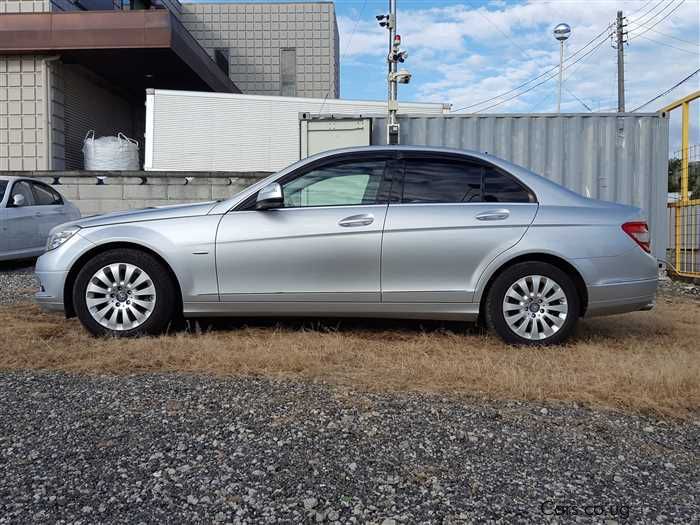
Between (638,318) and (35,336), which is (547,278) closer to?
(638,318)

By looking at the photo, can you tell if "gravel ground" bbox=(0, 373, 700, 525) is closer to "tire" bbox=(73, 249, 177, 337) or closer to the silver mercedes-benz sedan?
"tire" bbox=(73, 249, 177, 337)

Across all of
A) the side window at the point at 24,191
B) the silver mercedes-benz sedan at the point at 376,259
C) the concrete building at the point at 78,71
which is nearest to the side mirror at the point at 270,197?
the silver mercedes-benz sedan at the point at 376,259

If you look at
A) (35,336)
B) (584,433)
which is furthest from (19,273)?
(584,433)

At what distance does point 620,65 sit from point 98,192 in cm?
2484

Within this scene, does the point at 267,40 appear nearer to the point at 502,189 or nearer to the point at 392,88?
the point at 392,88

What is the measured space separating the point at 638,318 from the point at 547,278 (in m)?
1.98

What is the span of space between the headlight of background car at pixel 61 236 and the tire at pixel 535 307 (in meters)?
3.22

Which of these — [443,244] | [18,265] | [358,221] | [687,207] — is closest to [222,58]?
[18,265]

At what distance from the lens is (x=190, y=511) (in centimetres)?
226

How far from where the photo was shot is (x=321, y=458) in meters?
2.71

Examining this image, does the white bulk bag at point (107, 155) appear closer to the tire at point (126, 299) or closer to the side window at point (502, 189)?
the tire at point (126, 299)

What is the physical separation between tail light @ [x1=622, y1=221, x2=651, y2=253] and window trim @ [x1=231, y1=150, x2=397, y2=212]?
1767mm

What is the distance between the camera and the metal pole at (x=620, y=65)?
91.9 feet

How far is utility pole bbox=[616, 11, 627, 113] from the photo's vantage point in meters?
28.0
